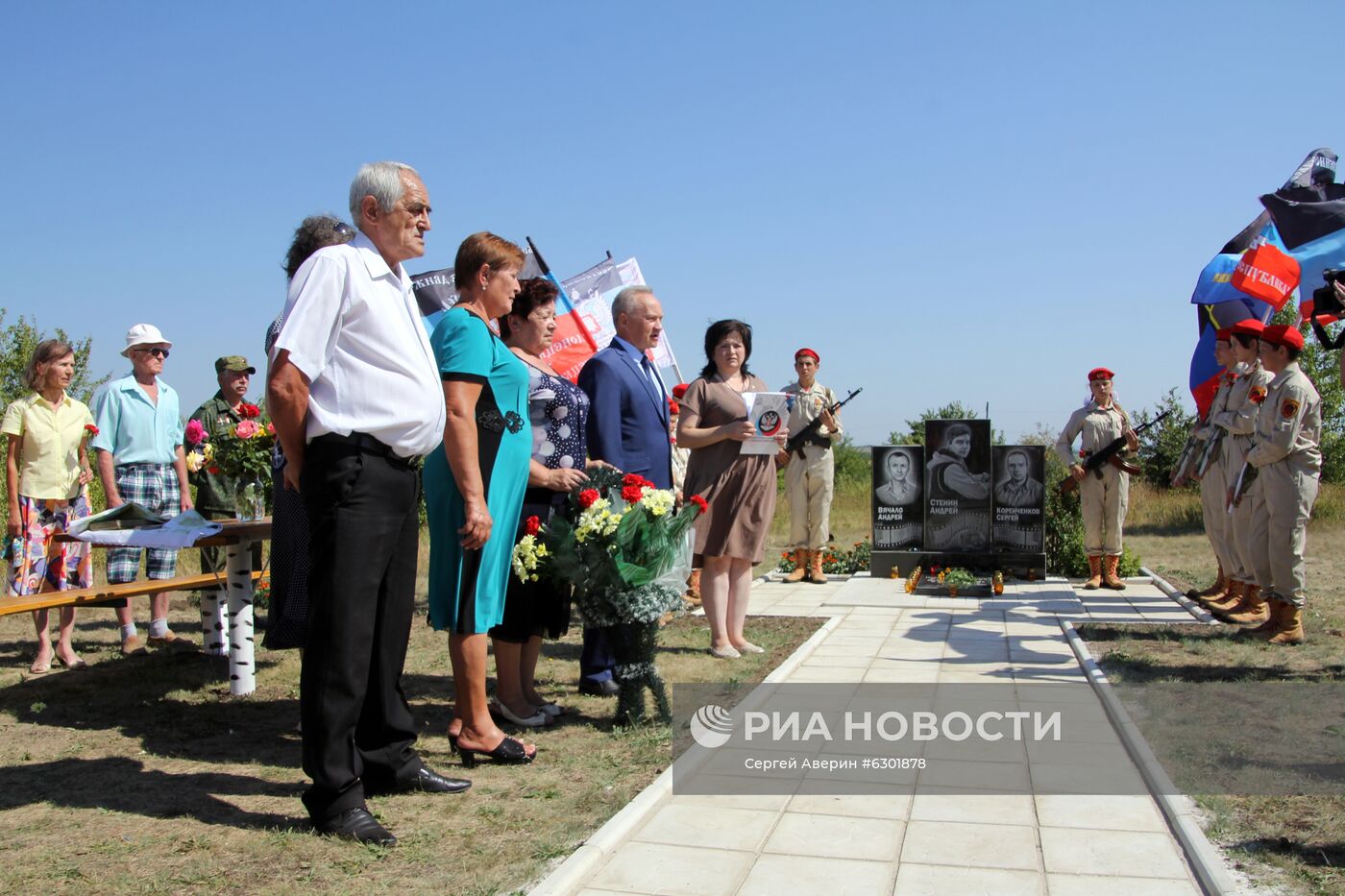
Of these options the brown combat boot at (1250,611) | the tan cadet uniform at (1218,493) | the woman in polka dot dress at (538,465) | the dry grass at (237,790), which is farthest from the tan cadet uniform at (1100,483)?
the woman in polka dot dress at (538,465)

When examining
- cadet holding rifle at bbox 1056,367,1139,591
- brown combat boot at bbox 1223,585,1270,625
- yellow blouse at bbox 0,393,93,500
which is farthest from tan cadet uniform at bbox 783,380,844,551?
yellow blouse at bbox 0,393,93,500

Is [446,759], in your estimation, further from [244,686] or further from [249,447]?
[249,447]

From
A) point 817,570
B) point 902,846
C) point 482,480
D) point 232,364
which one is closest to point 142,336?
point 232,364

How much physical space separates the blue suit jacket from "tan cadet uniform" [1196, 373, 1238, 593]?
537 cm

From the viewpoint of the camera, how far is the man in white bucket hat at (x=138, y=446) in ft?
21.6

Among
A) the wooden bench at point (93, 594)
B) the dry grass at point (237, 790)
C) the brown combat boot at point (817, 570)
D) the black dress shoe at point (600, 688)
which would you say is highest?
the wooden bench at point (93, 594)

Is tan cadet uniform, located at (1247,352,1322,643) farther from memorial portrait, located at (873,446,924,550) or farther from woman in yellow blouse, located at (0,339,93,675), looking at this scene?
woman in yellow blouse, located at (0,339,93,675)

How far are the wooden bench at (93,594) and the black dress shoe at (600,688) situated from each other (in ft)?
7.52

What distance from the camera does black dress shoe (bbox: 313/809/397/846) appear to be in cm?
335

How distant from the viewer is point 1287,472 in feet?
23.9

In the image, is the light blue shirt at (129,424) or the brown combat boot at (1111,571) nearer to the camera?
the light blue shirt at (129,424)

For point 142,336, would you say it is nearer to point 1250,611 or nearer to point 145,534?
point 145,534

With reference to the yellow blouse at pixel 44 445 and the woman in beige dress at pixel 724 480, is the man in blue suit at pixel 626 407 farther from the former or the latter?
the yellow blouse at pixel 44 445

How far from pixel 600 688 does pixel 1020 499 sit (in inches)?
269
